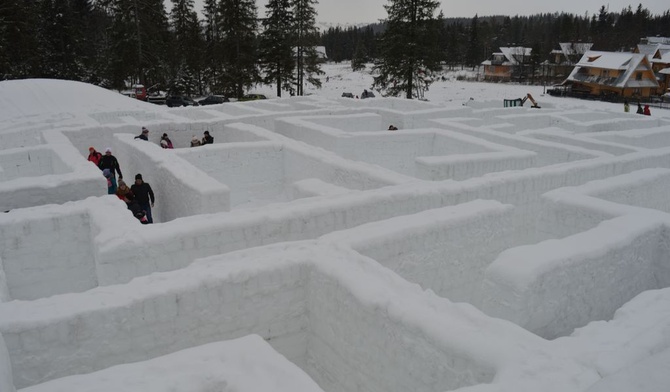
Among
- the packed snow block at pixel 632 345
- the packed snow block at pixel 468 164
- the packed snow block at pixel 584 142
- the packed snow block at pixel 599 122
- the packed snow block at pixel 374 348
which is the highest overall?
the packed snow block at pixel 599 122

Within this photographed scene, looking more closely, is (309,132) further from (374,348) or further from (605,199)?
(374,348)

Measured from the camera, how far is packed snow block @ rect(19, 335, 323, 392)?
3.00 m

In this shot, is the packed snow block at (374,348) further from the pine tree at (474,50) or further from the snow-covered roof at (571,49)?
the pine tree at (474,50)

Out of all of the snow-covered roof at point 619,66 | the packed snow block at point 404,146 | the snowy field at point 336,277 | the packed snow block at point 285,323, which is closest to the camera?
the snowy field at point 336,277

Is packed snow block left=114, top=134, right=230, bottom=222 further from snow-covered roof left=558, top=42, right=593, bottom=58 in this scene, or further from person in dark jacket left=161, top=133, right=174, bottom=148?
snow-covered roof left=558, top=42, right=593, bottom=58

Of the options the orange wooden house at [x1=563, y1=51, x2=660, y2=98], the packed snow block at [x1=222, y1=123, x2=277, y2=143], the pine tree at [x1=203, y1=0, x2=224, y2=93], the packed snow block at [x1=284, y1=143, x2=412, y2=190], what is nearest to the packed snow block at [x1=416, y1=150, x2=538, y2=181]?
the packed snow block at [x1=284, y1=143, x2=412, y2=190]

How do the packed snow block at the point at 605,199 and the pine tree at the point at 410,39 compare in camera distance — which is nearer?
the packed snow block at the point at 605,199

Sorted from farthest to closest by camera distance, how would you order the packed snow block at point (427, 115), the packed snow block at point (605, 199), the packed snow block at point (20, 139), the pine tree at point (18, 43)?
the pine tree at point (18, 43)
the packed snow block at point (427, 115)
the packed snow block at point (20, 139)
the packed snow block at point (605, 199)

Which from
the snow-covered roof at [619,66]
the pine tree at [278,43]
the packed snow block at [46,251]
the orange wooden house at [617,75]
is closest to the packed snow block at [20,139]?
the packed snow block at [46,251]

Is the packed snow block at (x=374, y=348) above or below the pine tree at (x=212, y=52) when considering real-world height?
below

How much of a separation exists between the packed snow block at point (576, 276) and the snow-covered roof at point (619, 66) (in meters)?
40.8

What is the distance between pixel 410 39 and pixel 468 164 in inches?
943

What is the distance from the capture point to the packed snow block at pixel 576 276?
459 centimetres

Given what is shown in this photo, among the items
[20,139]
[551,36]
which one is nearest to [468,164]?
[20,139]
